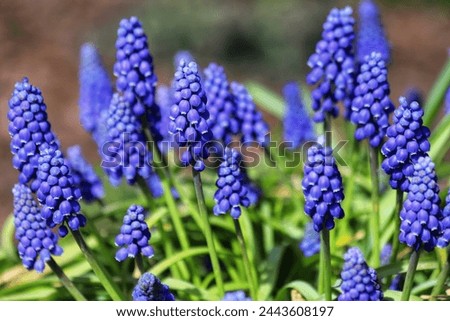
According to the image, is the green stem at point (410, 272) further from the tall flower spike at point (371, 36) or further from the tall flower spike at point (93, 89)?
the tall flower spike at point (93, 89)

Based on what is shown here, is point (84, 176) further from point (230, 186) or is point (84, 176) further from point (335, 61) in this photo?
point (335, 61)

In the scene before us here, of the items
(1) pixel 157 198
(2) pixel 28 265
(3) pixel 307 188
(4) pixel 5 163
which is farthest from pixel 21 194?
(4) pixel 5 163

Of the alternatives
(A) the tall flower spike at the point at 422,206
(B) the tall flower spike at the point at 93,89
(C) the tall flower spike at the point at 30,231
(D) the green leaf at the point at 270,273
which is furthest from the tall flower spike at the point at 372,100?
(B) the tall flower spike at the point at 93,89

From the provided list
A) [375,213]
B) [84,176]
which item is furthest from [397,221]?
[84,176]

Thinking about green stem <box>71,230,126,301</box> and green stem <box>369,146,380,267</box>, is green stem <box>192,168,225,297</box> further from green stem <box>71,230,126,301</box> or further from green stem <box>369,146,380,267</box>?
green stem <box>369,146,380,267</box>

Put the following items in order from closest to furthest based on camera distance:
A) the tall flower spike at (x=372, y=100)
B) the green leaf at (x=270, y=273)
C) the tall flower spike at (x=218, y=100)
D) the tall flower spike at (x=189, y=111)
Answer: the tall flower spike at (x=189, y=111)
the tall flower spike at (x=372, y=100)
the green leaf at (x=270, y=273)
the tall flower spike at (x=218, y=100)
